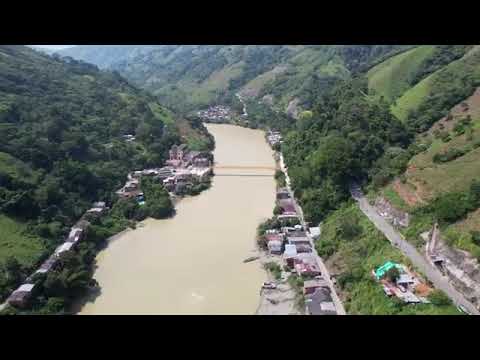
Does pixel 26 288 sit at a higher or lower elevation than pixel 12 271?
lower

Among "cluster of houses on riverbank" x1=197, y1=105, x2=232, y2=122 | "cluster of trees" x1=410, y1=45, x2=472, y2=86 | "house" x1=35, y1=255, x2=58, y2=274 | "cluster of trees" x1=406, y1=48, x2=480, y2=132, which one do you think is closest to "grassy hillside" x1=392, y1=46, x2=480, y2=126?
"cluster of trees" x1=406, y1=48, x2=480, y2=132

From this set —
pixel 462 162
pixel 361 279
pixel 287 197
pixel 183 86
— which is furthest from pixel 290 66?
pixel 361 279

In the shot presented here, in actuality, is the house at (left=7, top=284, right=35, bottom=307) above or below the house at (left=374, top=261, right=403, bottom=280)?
below

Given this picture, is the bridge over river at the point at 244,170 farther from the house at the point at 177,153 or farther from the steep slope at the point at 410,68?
the steep slope at the point at 410,68

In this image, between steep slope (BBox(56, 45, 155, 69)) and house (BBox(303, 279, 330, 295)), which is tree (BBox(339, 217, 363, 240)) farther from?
steep slope (BBox(56, 45, 155, 69))

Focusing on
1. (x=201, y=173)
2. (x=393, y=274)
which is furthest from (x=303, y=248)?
(x=201, y=173)

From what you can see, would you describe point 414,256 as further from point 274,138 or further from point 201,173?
point 274,138
